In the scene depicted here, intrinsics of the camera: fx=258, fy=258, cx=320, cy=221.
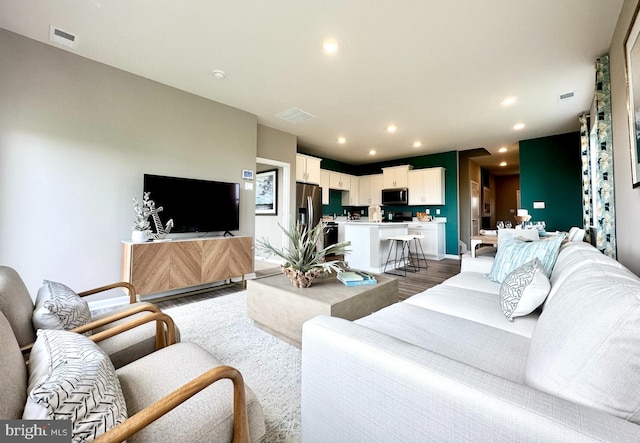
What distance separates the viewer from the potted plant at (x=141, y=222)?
112 inches

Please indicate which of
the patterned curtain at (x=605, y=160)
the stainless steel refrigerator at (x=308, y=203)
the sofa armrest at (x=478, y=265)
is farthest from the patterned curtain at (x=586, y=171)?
the stainless steel refrigerator at (x=308, y=203)

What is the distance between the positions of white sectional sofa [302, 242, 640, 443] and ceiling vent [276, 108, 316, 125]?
3666 mm

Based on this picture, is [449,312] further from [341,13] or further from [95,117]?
[95,117]

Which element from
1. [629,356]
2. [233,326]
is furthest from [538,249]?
[233,326]

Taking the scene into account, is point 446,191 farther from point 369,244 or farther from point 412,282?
point 412,282

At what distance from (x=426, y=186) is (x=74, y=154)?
6.45m

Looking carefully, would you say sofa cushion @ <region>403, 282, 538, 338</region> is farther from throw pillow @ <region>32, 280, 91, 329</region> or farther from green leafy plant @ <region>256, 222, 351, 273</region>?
throw pillow @ <region>32, 280, 91, 329</region>

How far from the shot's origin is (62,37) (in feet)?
7.93

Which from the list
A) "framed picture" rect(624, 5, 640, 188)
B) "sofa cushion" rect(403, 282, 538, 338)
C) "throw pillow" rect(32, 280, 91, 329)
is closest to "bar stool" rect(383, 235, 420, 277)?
"sofa cushion" rect(403, 282, 538, 338)

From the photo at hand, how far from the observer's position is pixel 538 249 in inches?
74.9

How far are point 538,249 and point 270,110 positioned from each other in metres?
3.70

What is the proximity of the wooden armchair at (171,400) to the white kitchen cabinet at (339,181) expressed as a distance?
6.10 metres

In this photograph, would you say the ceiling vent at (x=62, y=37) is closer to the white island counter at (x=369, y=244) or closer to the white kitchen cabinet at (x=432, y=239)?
the white island counter at (x=369, y=244)

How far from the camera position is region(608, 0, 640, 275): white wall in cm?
176
